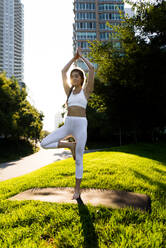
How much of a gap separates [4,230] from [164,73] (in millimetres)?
14563

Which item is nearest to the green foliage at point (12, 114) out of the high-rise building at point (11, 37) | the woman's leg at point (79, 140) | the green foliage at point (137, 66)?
the green foliage at point (137, 66)

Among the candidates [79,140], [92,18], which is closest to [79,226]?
[79,140]

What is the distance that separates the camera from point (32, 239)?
5.90ft

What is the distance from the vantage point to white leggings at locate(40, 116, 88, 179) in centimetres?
283

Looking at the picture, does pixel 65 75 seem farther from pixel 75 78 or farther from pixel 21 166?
pixel 21 166

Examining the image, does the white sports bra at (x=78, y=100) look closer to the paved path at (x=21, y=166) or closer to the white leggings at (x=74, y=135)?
the white leggings at (x=74, y=135)

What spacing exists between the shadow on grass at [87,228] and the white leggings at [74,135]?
2.11ft

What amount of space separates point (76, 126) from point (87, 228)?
160cm

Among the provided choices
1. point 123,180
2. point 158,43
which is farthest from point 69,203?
point 158,43

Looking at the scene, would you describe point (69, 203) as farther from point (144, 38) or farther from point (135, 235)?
point (144, 38)

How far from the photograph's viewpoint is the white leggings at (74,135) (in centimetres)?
283

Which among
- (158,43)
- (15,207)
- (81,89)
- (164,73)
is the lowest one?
(15,207)

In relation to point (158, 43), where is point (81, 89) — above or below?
below

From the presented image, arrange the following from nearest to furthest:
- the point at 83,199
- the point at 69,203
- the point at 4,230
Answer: the point at 4,230 → the point at 69,203 → the point at 83,199
